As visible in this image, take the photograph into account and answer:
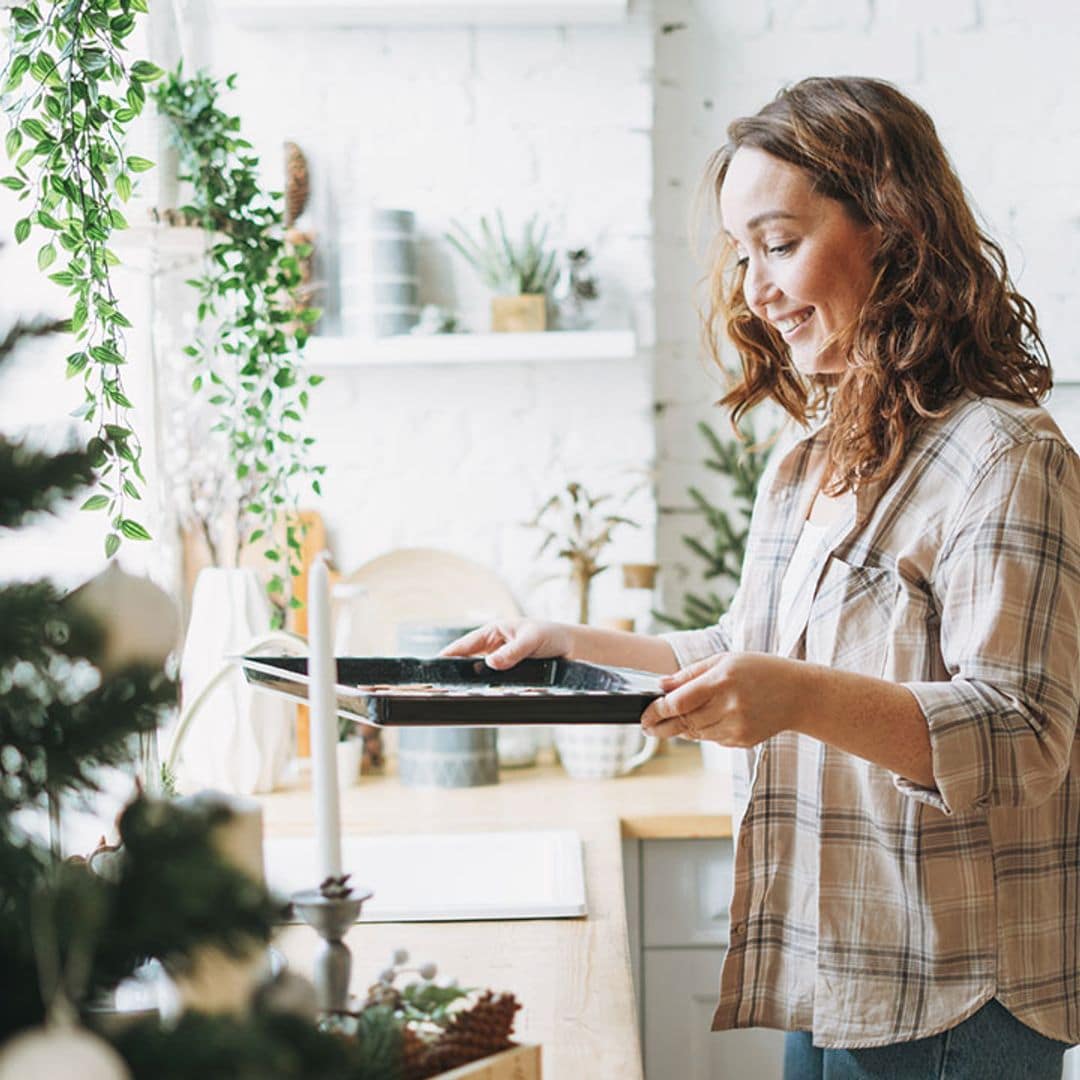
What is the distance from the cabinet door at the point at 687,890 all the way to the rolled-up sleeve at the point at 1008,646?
878 millimetres

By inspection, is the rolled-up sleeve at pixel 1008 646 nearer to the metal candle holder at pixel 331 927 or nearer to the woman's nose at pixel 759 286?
the woman's nose at pixel 759 286

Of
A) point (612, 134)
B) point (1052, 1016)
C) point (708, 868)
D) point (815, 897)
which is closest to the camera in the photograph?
point (1052, 1016)

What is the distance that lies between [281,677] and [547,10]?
1494mm

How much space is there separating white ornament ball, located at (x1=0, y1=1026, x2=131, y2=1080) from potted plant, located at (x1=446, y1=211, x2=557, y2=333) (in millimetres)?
2065

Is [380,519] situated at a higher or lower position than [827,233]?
lower

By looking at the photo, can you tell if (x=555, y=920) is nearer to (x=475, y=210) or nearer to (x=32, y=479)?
(x=32, y=479)

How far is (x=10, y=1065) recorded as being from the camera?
1.54 feet

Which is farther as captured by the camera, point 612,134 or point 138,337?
point 612,134

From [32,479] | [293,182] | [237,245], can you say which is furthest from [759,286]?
[293,182]

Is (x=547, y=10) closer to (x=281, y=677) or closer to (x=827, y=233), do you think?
(x=827, y=233)

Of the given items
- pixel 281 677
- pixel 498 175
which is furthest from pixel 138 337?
pixel 281 677

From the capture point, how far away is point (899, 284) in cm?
140

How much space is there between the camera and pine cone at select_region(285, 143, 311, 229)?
2.51 m

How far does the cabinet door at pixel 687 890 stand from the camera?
2.11 meters
